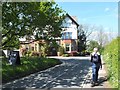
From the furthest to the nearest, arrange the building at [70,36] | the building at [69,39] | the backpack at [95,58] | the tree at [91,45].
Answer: the tree at [91,45], the building at [70,36], the building at [69,39], the backpack at [95,58]

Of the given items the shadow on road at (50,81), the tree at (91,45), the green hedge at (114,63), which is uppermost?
the tree at (91,45)

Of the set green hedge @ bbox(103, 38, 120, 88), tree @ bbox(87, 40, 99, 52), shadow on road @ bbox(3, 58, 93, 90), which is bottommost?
shadow on road @ bbox(3, 58, 93, 90)

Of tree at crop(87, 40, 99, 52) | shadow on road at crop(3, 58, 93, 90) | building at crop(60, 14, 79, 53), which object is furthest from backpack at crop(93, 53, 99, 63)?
tree at crop(87, 40, 99, 52)

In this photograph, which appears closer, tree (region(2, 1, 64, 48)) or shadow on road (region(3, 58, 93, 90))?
shadow on road (region(3, 58, 93, 90))

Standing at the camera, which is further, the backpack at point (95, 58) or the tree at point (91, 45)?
the tree at point (91, 45)

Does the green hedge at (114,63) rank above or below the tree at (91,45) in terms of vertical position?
below

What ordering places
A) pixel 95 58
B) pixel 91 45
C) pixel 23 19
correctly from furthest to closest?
pixel 91 45, pixel 23 19, pixel 95 58

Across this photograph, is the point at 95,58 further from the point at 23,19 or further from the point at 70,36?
the point at 70,36

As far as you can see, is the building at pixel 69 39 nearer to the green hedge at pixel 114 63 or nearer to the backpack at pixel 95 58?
the backpack at pixel 95 58

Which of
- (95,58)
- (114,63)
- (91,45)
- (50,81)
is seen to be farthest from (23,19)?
(91,45)

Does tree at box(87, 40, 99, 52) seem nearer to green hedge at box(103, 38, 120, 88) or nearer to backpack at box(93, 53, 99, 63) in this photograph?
backpack at box(93, 53, 99, 63)

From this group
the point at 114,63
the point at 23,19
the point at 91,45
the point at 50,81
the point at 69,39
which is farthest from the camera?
the point at 91,45

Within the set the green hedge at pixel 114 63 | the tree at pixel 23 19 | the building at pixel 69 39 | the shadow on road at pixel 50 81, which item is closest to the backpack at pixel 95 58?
the green hedge at pixel 114 63

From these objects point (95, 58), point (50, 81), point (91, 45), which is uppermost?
point (91, 45)
